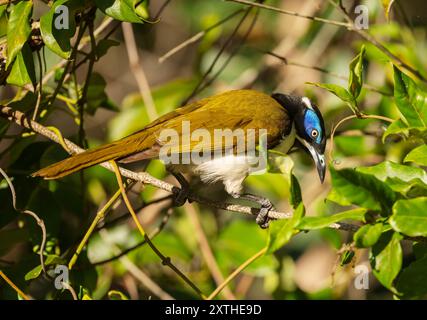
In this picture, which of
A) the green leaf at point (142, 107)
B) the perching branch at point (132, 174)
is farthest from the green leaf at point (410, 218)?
the green leaf at point (142, 107)

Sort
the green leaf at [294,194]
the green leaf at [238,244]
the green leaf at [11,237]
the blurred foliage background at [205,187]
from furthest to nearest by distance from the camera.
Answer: the green leaf at [238,244], the green leaf at [11,237], the blurred foliage background at [205,187], the green leaf at [294,194]

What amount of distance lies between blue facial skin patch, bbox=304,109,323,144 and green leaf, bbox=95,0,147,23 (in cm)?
146

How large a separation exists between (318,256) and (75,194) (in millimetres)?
2549

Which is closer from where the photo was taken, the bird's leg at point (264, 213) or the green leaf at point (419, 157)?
the green leaf at point (419, 157)

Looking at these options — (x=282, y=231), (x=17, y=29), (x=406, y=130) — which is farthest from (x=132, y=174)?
(x=406, y=130)

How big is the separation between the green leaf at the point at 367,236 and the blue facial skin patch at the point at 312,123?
1.84 metres

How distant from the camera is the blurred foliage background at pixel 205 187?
3.43 m

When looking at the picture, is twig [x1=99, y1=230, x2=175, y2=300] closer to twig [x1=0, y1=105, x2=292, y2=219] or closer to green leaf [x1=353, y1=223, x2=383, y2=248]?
twig [x1=0, y1=105, x2=292, y2=219]

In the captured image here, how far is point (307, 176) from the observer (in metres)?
5.45

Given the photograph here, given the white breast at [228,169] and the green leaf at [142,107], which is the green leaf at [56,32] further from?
the green leaf at [142,107]

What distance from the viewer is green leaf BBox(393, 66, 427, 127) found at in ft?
9.16

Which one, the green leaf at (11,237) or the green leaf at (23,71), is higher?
the green leaf at (23,71)

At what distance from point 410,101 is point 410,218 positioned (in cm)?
72

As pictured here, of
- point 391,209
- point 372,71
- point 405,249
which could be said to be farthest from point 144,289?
point 391,209
